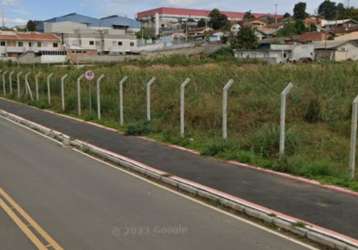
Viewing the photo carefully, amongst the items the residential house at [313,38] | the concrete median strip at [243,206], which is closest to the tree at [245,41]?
the residential house at [313,38]

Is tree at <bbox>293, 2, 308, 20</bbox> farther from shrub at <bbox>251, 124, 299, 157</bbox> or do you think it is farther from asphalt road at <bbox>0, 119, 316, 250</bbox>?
asphalt road at <bbox>0, 119, 316, 250</bbox>

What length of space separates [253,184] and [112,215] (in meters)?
3.12

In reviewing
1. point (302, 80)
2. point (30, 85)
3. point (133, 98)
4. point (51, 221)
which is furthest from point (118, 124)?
point (30, 85)

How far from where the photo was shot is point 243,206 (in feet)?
26.2

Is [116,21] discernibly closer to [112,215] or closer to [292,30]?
[292,30]

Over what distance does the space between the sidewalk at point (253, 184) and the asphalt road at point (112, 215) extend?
33.8 inches

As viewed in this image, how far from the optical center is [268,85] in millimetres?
20719

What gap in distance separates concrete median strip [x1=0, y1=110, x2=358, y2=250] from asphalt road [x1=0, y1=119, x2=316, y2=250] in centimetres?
32

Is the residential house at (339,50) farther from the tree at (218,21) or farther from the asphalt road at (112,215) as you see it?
the tree at (218,21)

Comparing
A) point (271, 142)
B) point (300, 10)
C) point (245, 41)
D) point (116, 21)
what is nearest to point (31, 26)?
point (116, 21)

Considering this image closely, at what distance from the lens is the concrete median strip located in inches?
253

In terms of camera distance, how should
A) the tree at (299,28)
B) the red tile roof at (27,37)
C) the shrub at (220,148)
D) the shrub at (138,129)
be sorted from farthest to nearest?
the tree at (299,28) → the red tile roof at (27,37) → the shrub at (138,129) → the shrub at (220,148)

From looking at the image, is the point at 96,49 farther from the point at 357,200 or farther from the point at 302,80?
the point at 357,200

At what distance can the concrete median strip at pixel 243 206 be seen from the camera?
643 centimetres
